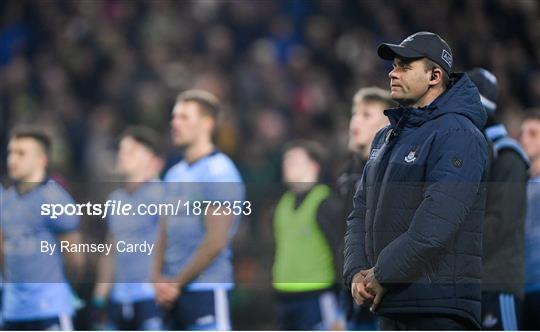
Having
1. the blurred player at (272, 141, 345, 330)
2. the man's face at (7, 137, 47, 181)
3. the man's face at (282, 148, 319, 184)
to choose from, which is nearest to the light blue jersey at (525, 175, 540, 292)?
the blurred player at (272, 141, 345, 330)

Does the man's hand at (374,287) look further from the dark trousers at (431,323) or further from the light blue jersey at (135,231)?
the light blue jersey at (135,231)

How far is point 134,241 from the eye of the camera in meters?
5.31

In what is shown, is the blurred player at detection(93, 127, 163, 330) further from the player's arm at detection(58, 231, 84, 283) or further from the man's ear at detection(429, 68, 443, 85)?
the man's ear at detection(429, 68, 443, 85)

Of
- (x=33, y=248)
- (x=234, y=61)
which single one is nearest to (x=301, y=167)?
(x=33, y=248)

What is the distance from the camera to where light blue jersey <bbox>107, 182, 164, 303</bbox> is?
5.29m

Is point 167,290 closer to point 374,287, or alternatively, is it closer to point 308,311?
point 308,311

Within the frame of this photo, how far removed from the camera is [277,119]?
9070 mm

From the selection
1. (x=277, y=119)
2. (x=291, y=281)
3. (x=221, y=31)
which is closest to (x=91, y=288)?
(x=291, y=281)

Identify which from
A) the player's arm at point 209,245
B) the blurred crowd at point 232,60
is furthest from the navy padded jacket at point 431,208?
the blurred crowd at point 232,60

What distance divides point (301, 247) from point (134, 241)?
0.84m

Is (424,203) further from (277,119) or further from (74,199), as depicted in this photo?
(277,119)

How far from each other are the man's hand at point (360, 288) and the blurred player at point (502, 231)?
1189mm

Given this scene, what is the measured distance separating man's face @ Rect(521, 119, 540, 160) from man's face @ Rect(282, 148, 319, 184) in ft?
3.57

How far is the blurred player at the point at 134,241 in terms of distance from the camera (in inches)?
209
